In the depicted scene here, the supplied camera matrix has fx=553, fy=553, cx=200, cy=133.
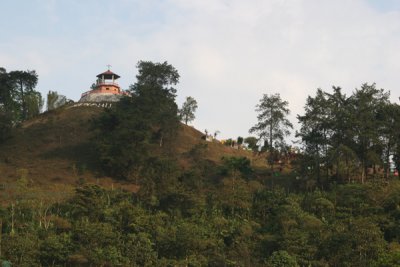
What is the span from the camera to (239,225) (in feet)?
110

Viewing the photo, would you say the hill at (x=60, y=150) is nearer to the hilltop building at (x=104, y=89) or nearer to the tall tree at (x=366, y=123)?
the hilltop building at (x=104, y=89)

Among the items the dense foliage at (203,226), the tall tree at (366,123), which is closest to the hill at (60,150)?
the dense foliage at (203,226)

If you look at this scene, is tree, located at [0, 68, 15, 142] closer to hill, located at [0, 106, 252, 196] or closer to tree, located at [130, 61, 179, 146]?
hill, located at [0, 106, 252, 196]

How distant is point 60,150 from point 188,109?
740 inches

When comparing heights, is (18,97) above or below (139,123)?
above

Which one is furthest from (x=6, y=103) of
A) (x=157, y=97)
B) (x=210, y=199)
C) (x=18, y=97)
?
(x=210, y=199)

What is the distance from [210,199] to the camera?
3725 cm

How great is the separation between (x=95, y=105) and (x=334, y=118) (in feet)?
115

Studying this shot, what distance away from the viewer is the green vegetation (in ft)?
94.3

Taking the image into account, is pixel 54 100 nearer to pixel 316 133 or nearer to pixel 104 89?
pixel 104 89

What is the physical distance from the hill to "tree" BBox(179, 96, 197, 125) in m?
1.48

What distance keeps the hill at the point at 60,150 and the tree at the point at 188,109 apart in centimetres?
148

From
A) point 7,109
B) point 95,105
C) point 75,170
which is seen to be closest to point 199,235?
point 75,170

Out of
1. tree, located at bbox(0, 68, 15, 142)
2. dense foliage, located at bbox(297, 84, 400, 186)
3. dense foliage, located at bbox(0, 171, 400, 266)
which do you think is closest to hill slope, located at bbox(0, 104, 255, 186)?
tree, located at bbox(0, 68, 15, 142)
